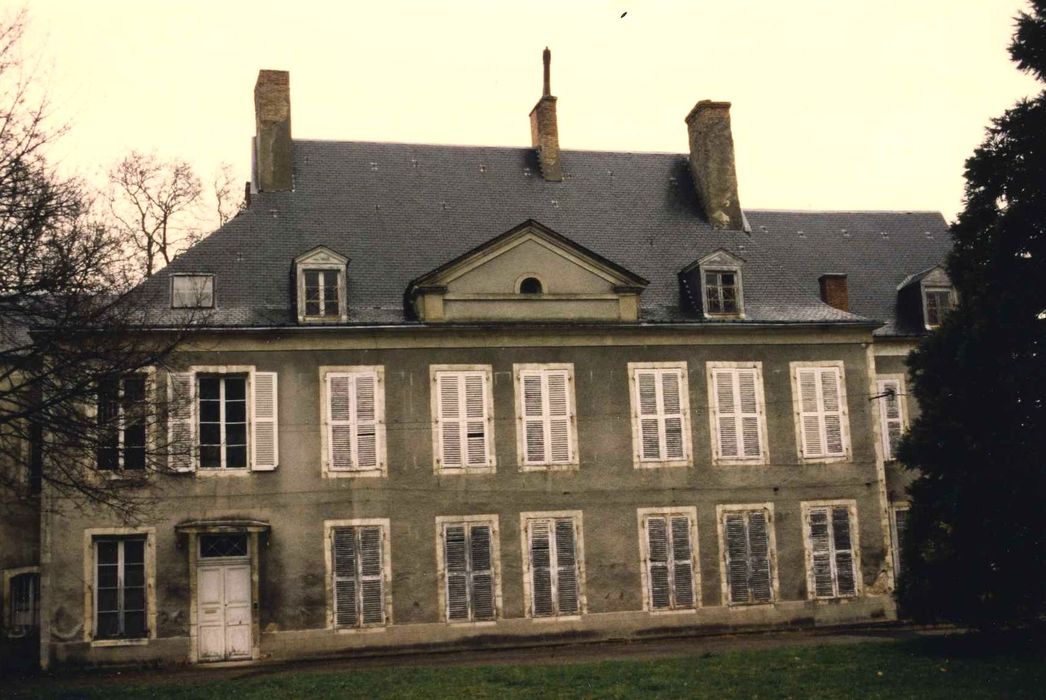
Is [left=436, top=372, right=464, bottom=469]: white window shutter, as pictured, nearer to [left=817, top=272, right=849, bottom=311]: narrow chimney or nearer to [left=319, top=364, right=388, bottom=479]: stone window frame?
[left=319, top=364, right=388, bottom=479]: stone window frame

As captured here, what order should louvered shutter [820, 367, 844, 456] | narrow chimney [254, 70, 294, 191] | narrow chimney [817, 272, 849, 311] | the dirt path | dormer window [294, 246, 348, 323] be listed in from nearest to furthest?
the dirt path → dormer window [294, 246, 348, 323] → louvered shutter [820, 367, 844, 456] → narrow chimney [254, 70, 294, 191] → narrow chimney [817, 272, 849, 311]

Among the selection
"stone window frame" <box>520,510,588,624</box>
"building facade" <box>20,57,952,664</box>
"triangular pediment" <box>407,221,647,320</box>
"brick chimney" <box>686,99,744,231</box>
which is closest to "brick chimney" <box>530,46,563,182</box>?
"building facade" <box>20,57,952,664</box>

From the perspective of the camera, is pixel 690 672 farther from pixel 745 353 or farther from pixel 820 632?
pixel 745 353

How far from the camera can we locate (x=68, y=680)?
19219 mm

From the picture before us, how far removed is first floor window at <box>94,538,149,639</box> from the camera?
20.6 m

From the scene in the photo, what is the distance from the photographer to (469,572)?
21938 millimetres

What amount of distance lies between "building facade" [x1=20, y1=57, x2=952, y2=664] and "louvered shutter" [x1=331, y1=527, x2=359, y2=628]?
0.04 metres

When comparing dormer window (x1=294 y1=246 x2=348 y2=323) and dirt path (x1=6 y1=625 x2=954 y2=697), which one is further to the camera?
dormer window (x1=294 y1=246 x2=348 y2=323)

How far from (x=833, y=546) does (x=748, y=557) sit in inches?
70.6

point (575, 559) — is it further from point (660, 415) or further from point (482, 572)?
point (660, 415)

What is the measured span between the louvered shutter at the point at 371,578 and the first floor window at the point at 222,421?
257cm

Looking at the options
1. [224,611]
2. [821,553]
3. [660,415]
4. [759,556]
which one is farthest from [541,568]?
[224,611]

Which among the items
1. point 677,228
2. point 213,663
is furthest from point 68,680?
point 677,228

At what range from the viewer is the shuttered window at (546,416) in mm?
22594
